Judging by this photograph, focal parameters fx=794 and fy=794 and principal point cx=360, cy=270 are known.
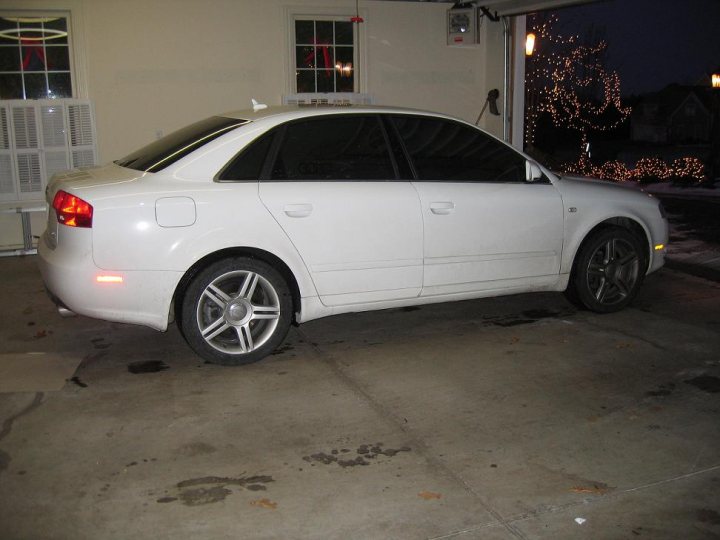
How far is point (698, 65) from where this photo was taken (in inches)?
2758

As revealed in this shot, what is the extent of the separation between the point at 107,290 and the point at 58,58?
537 cm

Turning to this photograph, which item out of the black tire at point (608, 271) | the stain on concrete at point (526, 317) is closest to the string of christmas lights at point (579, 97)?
the black tire at point (608, 271)

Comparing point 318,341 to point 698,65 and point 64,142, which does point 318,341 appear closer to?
point 64,142

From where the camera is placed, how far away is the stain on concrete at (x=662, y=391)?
187 inches

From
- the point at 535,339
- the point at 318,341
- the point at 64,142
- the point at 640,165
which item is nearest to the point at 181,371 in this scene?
the point at 318,341

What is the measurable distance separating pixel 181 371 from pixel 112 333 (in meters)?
1.15

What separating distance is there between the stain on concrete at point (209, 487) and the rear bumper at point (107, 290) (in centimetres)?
154

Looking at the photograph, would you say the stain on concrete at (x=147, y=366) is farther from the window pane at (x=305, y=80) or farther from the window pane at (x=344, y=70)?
the window pane at (x=344, y=70)

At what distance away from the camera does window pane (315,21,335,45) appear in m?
9.98

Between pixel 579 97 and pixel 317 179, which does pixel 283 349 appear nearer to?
pixel 317 179

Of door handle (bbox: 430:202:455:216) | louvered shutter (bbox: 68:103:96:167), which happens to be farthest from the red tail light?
louvered shutter (bbox: 68:103:96:167)

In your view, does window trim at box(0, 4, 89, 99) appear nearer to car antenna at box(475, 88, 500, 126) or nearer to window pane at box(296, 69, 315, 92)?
window pane at box(296, 69, 315, 92)

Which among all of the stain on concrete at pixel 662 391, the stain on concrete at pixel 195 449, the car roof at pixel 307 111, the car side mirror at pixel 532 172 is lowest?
the stain on concrete at pixel 662 391

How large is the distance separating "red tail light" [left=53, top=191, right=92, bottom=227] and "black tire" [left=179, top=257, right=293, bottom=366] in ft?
2.47
